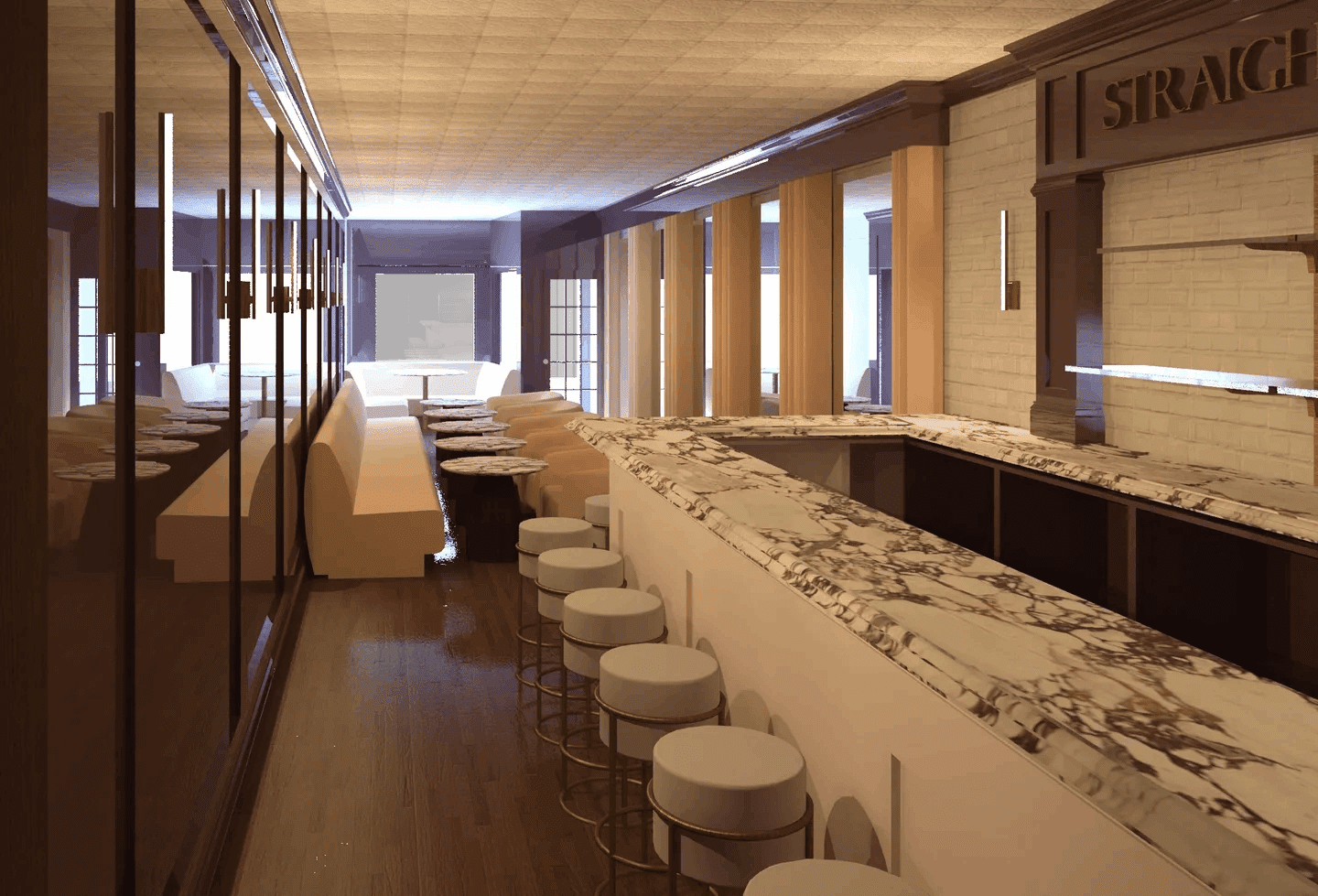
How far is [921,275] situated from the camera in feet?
23.2

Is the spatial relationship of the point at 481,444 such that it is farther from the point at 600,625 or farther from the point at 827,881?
the point at 827,881

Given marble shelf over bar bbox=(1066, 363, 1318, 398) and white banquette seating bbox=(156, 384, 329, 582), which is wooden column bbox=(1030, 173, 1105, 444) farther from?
white banquette seating bbox=(156, 384, 329, 582)

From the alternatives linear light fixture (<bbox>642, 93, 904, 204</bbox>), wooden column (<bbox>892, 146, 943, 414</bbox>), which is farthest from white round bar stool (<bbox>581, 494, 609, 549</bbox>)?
linear light fixture (<bbox>642, 93, 904, 204</bbox>)

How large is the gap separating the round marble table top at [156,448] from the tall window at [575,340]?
13.9 m

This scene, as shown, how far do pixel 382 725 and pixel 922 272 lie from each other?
159 inches

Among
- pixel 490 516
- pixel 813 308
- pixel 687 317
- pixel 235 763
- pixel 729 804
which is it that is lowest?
pixel 235 763

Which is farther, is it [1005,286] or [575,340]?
[575,340]

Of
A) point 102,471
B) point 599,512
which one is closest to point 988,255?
point 599,512

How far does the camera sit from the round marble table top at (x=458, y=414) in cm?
1208

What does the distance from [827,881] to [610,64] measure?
510 centimetres

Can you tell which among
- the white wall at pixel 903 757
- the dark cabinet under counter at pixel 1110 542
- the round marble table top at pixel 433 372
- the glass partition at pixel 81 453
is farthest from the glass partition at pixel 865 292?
the glass partition at pixel 81 453

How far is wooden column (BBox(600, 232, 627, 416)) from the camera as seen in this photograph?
16.2 m

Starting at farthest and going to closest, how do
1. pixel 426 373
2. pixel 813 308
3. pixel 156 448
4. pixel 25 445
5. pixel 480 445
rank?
pixel 426 373 → pixel 480 445 → pixel 813 308 → pixel 156 448 → pixel 25 445

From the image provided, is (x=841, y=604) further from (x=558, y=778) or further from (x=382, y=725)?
(x=382, y=725)
